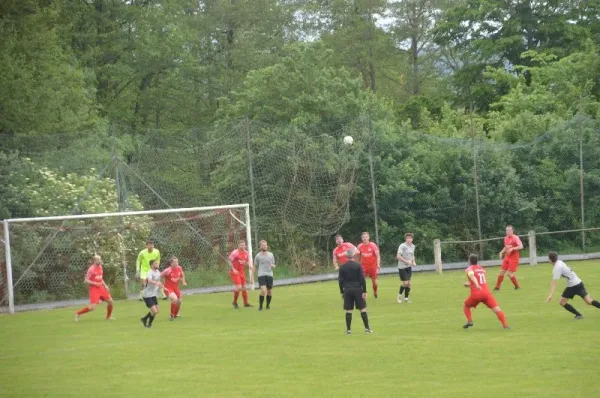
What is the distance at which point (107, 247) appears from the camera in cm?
3859

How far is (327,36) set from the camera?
238ft

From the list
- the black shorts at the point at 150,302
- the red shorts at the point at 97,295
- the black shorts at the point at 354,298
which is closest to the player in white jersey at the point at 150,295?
the black shorts at the point at 150,302

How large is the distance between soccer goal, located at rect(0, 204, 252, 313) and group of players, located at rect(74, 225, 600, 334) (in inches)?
125

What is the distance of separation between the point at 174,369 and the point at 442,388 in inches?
217

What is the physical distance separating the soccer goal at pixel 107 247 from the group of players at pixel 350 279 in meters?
3.17

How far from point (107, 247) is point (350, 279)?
58.0 feet

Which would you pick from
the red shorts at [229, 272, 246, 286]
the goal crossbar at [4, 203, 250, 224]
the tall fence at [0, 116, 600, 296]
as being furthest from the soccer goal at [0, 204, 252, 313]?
the red shorts at [229, 272, 246, 286]

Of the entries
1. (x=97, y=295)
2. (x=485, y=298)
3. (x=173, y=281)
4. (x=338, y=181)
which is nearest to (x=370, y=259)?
(x=173, y=281)

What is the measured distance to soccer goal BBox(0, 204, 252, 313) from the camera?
121 ft

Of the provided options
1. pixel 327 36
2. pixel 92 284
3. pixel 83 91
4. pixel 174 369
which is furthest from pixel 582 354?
A: pixel 327 36

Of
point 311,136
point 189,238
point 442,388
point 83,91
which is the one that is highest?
point 83,91

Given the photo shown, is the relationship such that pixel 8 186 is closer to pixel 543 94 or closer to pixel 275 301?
pixel 275 301

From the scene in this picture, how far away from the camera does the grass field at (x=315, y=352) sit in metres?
16.5

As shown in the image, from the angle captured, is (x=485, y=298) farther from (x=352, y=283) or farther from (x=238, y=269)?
(x=238, y=269)
